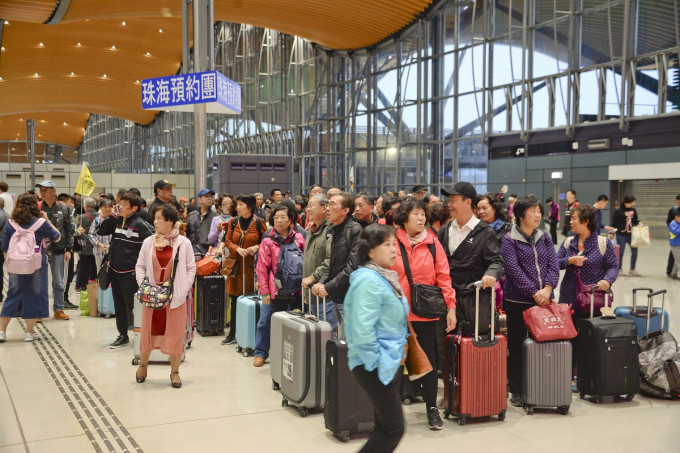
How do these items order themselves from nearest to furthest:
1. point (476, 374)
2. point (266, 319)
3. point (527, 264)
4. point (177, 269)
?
point (476, 374) < point (527, 264) < point (177, 269) < point (266, 319)

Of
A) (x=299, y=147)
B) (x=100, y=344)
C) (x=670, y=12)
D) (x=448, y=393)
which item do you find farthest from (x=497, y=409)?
(x=299, y=147)

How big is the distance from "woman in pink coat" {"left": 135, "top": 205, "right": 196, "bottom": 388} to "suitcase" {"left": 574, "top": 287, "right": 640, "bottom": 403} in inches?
138

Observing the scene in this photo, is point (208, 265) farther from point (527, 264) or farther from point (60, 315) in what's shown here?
point (527, 264)

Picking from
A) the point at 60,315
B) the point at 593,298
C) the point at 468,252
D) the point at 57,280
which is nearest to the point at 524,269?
the point at 468,252

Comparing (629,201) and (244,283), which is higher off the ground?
(629,201)

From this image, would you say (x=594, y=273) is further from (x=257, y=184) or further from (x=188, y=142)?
(x=188, y=142)

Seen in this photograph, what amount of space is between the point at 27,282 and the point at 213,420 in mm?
4145

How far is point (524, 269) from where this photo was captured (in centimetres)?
534

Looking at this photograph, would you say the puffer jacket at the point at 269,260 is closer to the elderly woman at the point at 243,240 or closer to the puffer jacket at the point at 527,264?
the elderly woman at the point at 243,240

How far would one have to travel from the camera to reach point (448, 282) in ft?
15.6

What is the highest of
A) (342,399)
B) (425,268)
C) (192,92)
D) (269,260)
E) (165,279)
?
(192,92)

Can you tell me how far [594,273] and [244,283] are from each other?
12.5 feet

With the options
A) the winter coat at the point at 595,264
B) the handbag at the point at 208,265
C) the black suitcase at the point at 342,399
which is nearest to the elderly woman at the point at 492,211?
the winter coat at the point at 595,264

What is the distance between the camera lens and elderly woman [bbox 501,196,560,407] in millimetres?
5285
